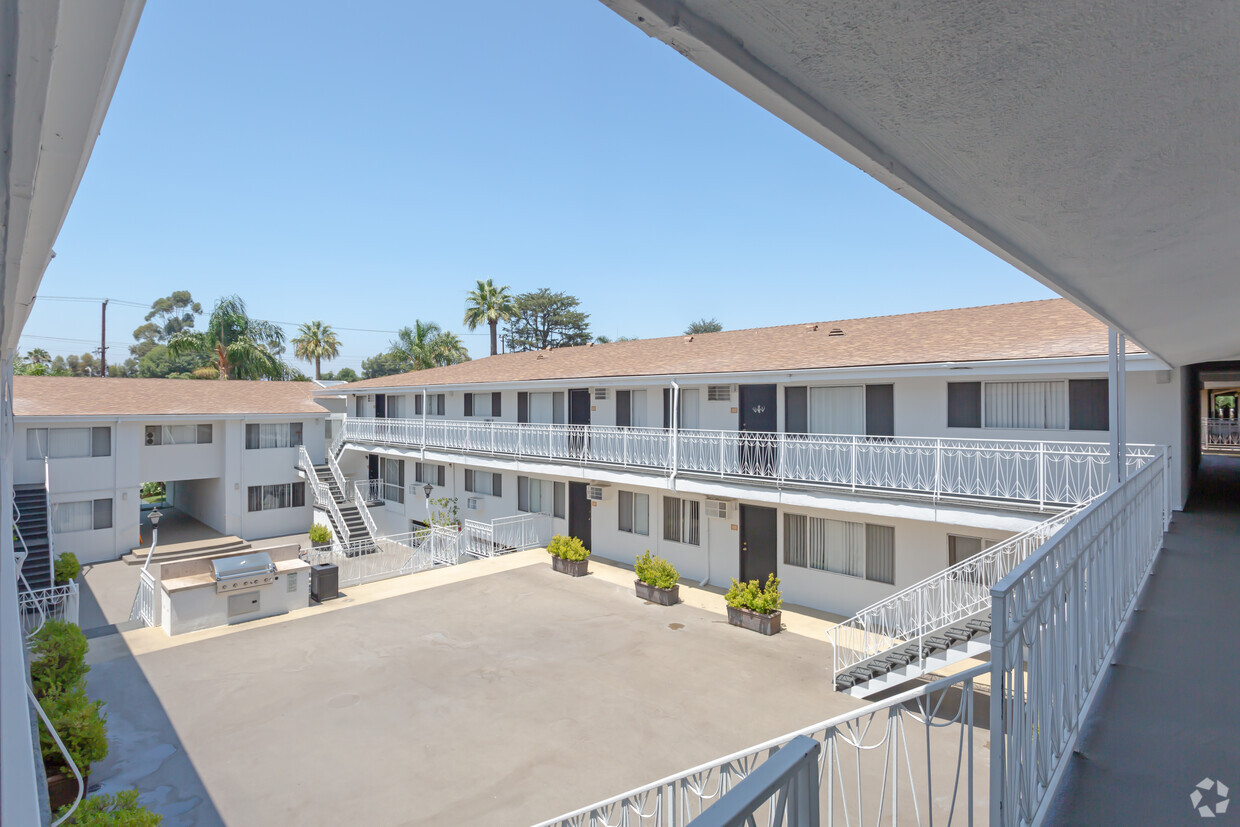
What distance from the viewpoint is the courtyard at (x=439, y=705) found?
299 inches

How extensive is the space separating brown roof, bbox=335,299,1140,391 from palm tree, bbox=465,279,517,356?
64.6ft

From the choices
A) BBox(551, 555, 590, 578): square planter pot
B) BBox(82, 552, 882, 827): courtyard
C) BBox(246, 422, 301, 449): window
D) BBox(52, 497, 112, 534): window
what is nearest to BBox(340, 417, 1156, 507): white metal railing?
BBox(551, 555, 590, 578): square planter pot

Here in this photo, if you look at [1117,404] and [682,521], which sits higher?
[1117,404]

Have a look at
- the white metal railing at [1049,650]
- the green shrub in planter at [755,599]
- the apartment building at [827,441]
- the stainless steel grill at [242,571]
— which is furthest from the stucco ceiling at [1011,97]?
the stainless steel grill at [242,571]

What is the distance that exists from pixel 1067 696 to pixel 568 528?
59.0ft

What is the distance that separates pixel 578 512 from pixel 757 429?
7219mm

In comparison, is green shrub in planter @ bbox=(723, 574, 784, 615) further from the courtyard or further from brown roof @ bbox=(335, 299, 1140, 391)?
brown roof @ bbox=(335, 299, 1140, 391)

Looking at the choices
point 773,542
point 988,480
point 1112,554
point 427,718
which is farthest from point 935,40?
point 773,542

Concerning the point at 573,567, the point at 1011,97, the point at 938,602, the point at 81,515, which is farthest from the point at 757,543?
the point at 81,515

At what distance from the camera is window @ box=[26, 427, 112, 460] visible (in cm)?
2102

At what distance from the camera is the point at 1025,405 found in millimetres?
11984

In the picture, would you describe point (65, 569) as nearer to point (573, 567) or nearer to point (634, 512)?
point (573, 567)

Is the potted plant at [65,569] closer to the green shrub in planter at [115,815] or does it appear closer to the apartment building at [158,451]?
the apartment building at [158,451]

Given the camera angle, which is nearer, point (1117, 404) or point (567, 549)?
point (1117, 404)
